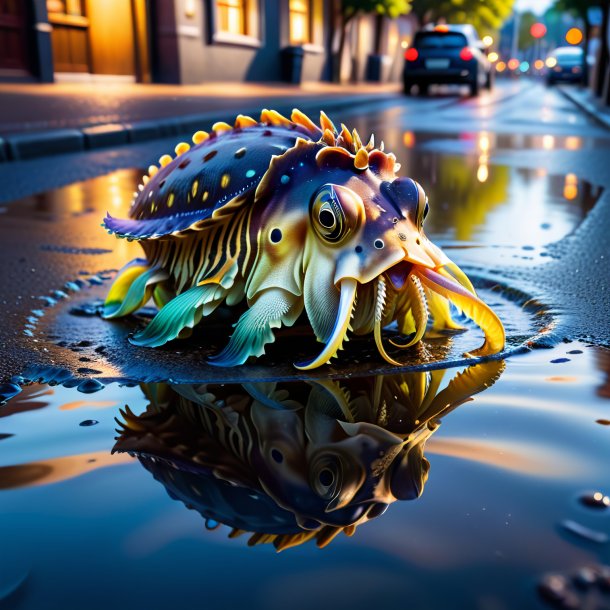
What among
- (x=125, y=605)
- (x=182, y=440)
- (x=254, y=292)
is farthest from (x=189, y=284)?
(x=125, y=605)

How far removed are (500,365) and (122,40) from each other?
18.0m

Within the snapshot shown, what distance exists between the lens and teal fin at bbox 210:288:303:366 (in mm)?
1888

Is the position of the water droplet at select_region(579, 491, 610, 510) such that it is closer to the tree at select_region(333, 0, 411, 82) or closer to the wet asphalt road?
the wet asphalt road

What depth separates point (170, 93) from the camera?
49.1 ft

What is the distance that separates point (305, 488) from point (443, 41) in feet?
75.1

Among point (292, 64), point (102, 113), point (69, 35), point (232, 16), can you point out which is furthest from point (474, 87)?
point (102, 113)

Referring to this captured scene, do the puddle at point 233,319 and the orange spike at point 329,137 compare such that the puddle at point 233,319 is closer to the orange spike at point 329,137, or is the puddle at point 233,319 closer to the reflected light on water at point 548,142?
the orange spike at point 329,137

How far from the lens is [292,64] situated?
2342cm

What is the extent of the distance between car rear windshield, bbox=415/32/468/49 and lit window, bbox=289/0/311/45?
4991 mm

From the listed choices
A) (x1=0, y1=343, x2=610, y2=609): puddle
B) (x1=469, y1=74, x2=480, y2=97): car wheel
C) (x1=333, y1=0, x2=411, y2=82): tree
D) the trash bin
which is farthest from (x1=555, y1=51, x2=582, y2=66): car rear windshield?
(x1=0, y1=343, x2=610, y2=609): puddle

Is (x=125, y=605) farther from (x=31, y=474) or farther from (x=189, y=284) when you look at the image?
(x=189, y=284)

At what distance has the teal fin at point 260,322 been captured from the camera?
1.89m

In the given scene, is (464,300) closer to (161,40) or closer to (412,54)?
(161,40)

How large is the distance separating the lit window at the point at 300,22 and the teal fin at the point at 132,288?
2460 centimetres
